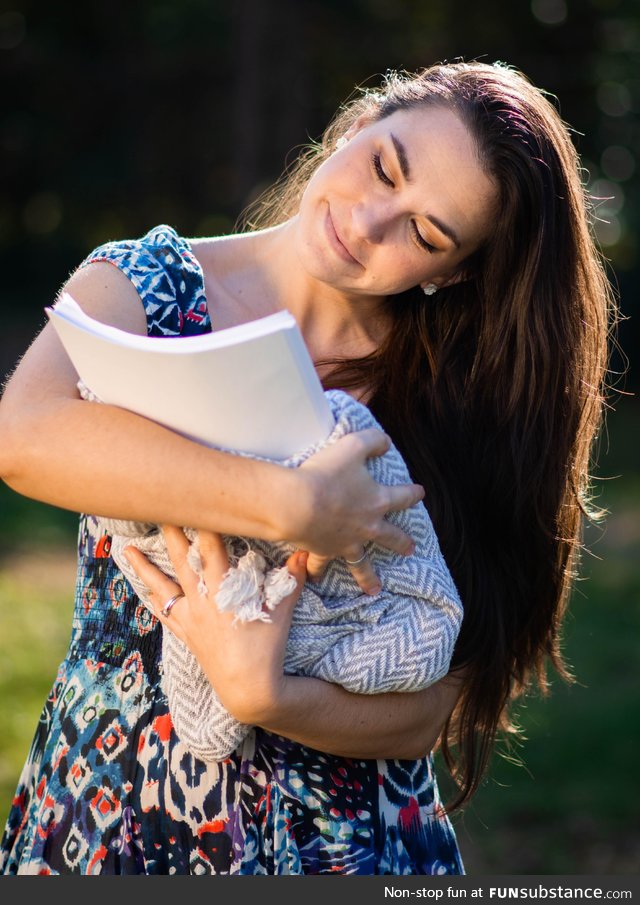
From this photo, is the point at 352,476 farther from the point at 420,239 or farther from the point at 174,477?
the point at 420,239

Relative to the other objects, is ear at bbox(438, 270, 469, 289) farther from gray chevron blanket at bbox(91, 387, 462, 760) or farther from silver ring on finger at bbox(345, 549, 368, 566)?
silver ring on finger at bbox(345, 549, 368, 566)

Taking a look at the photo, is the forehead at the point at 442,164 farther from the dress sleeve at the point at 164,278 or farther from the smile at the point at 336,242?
the dress sleeve at the point at 164,278

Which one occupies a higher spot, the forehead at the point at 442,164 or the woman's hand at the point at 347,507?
the forehead at the point at 442,164

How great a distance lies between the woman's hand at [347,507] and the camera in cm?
152

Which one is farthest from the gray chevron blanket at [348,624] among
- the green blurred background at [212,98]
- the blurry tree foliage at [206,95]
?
the blurry tree foliage at [206,95]

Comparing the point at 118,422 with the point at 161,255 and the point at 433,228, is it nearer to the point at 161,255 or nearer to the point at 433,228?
the point at 161,255

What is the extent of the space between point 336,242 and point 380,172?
0.51 feet

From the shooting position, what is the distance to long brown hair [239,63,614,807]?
6.81ft

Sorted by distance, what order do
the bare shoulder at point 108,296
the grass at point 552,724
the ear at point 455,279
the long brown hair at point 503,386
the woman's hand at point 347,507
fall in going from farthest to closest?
1. the grass at point 552,724
2. the ear at point 455,279
3. the long brown hair at point 503,386
4. the bare shoulder at point 108,296
5. the woman's hand at point 347,507

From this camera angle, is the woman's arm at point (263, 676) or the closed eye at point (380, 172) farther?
the closed eye at point (380, 172)

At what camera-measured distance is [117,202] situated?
12758mm

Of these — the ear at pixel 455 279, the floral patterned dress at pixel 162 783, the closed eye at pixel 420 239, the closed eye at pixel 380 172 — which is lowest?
the floral patterned dress at pixel 162 783

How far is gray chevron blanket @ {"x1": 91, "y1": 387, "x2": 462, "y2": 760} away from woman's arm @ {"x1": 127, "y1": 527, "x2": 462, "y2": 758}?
0.03 metres

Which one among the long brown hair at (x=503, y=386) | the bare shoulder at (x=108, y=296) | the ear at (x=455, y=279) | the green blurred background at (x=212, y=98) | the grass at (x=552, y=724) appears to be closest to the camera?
the bare shoulder at (x=108, y=296)
